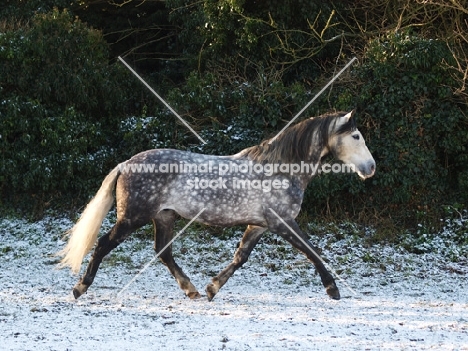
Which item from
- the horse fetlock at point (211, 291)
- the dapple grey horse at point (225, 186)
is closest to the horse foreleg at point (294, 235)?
the dapple grey horse at point (225, 186)

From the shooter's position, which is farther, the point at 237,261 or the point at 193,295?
the point at 193,295

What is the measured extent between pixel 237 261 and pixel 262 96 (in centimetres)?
452

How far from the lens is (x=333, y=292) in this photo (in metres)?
6.55

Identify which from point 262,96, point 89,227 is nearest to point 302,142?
point 89,227

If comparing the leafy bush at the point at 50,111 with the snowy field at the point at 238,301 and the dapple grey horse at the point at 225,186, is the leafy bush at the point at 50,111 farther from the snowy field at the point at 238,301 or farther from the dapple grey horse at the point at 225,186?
the dapple grey horse at the point at 225,186

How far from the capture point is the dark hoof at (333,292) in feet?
21.4

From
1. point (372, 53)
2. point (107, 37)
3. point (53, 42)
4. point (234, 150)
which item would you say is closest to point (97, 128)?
point (53, 42)

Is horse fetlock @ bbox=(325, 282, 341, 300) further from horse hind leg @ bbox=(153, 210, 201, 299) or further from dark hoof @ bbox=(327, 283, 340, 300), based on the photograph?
horse hind leg @ bbox=(153, 210, 201, 299)

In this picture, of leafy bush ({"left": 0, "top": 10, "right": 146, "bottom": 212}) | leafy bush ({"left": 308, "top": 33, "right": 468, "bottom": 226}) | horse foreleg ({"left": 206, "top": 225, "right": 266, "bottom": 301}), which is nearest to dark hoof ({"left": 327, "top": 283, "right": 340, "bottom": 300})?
horse foreleg ({"left": 206, "top": 225, "right": 266, "bottom": 301})

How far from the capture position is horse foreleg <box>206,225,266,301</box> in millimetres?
6508

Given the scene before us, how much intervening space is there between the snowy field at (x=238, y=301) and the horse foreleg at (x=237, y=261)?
0.50ft

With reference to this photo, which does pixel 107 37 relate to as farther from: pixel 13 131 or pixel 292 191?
pixel 292 191

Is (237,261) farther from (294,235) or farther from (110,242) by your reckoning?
(110,242)

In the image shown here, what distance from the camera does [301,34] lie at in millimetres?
11570
